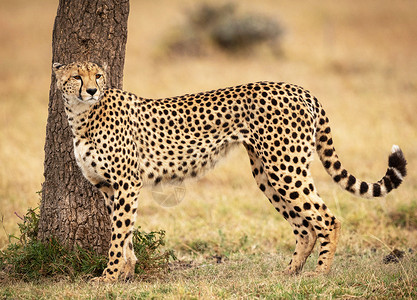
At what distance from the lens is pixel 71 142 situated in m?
4.40

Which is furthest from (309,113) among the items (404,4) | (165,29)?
(404,4)

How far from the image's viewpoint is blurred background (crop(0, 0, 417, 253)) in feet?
19.4

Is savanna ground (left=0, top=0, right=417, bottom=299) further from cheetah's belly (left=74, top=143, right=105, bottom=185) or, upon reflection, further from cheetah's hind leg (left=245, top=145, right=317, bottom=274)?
cheetah's belly (left=74, top=143, right=105, bottom=185)

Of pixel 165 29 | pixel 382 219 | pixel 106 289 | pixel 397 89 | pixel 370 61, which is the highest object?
pixel 165 29

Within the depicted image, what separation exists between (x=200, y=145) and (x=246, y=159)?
13.6 ft

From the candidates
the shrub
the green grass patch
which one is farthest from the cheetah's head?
the shrub

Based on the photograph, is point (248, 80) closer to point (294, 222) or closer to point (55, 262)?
point (294, 222)

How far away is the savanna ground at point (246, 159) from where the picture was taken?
155 inches

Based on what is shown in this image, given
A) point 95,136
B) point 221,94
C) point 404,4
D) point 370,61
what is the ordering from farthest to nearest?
point 404,4 → point 370,61 → point 221,94 → point 95,136

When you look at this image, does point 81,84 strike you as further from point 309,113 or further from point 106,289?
point 309,113

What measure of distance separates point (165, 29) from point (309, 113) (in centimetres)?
1340

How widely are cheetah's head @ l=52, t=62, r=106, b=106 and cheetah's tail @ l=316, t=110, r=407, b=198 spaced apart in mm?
1625

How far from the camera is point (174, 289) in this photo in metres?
3.71

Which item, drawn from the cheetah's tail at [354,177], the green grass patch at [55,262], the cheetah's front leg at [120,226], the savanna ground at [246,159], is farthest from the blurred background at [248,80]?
the cheetah's front leg at [120,226]
